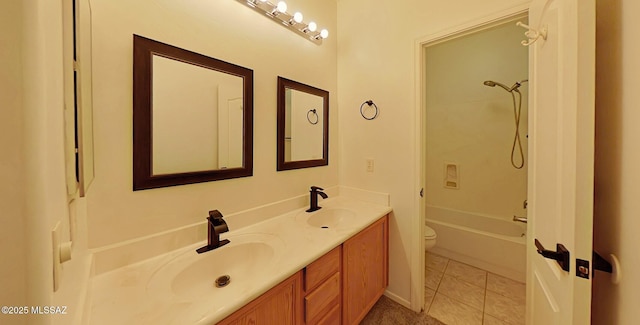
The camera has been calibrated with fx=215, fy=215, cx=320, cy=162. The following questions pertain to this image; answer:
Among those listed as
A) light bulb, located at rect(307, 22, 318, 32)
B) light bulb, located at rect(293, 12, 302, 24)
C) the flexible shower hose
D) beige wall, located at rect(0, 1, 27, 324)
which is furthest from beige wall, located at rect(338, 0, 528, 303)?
beige wall, located at rect(0, 1, 27, 324)

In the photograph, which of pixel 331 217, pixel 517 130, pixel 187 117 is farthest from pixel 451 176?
pixel 187 117

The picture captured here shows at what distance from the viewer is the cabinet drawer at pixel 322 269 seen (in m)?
1.00

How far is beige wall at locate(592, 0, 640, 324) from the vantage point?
1.82ft

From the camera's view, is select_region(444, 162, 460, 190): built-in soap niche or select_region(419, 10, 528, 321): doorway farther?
select_region(444, 162, 460, 190): built-in soap niche

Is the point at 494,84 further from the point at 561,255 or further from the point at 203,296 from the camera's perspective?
the point at 203,296

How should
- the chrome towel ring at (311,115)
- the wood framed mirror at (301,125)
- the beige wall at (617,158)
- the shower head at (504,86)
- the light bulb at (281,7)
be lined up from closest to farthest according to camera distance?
the beige wall at (617,158), the light bulb at (281,7), the wood framed mirror at (301,125), the chrome towel ring at (311,115), the shower head at (504,86)

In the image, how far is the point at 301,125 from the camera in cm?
170

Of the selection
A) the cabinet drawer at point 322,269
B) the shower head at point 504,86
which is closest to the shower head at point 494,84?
the shower head at point 504,86

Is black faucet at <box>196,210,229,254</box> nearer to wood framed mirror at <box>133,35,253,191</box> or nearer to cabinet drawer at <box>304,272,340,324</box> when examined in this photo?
wood framed mirror at <box>133,35,253,191</box>

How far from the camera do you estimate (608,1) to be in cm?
66

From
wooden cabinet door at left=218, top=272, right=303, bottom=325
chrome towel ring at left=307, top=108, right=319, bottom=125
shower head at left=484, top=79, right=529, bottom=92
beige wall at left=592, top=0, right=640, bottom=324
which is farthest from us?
shower head at left=484, top=79, right=529, bottom=92

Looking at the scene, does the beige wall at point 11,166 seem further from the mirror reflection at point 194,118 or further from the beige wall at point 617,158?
the beige wall at point 617,158

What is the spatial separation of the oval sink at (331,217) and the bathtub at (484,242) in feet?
4.76

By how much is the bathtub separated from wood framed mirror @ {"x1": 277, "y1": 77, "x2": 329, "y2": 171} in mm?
1663
